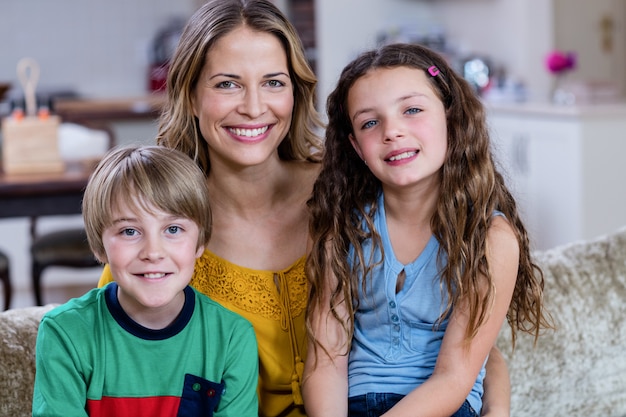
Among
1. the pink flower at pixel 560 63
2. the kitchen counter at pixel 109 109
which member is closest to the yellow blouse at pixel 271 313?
the kitchen counter at pixel 109 109

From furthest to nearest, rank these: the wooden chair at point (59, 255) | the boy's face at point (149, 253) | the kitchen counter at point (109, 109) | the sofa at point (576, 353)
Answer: the kitchen counter at point (109, 109)
the wooden chair at point (59, 255)
the sofa at point (576, 353)
the boy's face at point (149, 253)

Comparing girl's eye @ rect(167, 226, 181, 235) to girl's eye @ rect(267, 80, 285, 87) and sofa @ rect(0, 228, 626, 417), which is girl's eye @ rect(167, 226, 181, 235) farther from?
sofa @ rect(0, 228, 626, 417)

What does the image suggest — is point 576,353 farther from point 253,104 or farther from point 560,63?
point 560,63

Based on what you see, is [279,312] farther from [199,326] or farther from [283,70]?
[283,70]

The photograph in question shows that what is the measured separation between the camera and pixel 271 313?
6.23ft

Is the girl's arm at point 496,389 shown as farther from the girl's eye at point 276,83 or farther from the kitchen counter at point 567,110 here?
the kitchen counter at point 567,110

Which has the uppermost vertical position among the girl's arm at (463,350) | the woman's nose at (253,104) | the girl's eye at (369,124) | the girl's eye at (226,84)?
the girl's eye at (226,84)

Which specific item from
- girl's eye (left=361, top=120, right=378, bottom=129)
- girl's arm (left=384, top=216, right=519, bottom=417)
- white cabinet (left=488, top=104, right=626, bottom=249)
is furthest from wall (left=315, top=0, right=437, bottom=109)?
girl's arm (left=384, top=216, right=519, bottom=417)

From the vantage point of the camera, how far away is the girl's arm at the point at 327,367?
1742mm

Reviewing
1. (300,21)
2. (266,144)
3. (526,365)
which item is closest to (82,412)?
(266,144)

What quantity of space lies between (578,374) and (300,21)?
5054 mm

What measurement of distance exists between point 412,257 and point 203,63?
0.57m

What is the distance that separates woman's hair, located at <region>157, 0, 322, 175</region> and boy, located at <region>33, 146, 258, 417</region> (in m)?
0.28

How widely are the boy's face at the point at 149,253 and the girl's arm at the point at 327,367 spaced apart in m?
0.32
